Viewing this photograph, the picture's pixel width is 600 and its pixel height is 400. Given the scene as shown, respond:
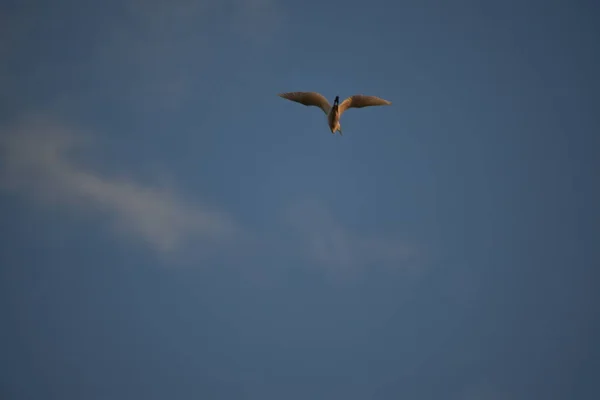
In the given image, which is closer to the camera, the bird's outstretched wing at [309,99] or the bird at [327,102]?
the bird at [327,102]

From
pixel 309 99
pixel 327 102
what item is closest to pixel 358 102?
pixel 327 102

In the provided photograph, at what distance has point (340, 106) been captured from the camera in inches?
785

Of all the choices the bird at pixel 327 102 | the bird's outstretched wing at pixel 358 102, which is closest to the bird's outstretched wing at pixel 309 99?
the bird at pixel 327 102

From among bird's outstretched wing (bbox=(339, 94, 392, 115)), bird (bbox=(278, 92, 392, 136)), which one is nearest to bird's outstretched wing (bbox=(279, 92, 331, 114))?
bird (bbox=(278, 92, 392, 136))

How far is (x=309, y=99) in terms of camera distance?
20375mm

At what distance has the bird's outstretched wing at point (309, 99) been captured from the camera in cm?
2005

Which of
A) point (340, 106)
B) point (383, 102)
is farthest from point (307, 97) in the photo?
point (383, 102)

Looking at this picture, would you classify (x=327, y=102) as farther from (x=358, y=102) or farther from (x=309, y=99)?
(x=358, y=102)

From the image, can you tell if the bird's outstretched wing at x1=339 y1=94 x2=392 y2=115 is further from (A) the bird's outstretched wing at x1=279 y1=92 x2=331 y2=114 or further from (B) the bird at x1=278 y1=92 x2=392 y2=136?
(A) the bird's outstretched wing at x1=279 y1=92 x2=331 y2=114

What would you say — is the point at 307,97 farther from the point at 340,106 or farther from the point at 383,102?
the point at 383,102

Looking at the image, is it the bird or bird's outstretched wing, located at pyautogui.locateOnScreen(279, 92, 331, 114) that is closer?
the bird

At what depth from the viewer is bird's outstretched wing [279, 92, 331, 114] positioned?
20047 millimetres

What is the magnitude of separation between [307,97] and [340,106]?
1331 mm

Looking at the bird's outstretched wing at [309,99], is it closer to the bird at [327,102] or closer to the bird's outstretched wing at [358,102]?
the bird at [327,102]
